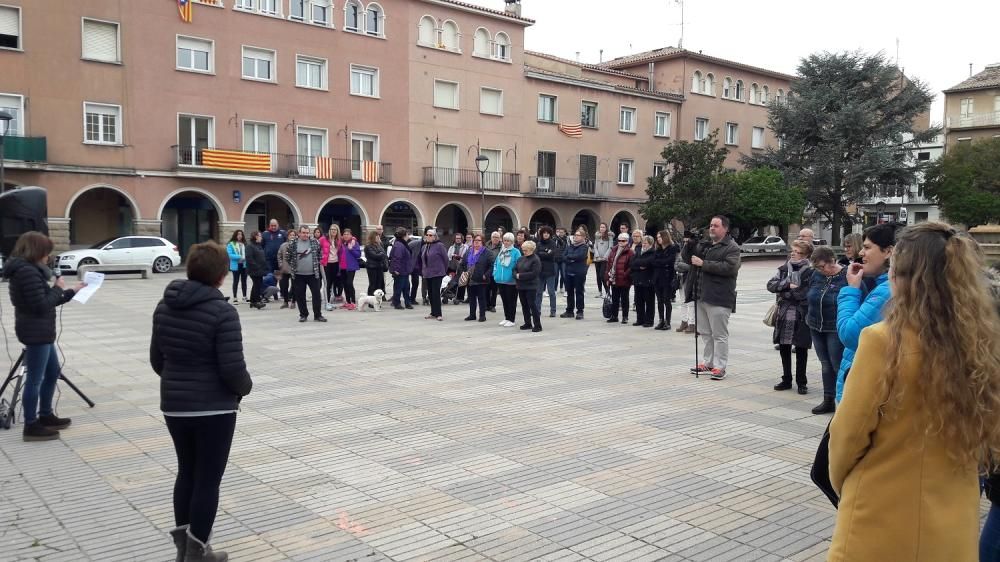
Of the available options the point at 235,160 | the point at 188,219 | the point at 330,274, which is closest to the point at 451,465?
the point at 330,274

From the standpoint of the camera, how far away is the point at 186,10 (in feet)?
102

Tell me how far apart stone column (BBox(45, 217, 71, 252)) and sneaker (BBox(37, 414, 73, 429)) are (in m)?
25.6

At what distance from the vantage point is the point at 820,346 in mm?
7961

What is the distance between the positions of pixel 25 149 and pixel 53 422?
84.5 feet

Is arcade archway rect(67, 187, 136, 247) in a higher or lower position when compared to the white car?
higher

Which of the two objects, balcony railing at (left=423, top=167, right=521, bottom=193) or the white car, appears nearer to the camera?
the white car

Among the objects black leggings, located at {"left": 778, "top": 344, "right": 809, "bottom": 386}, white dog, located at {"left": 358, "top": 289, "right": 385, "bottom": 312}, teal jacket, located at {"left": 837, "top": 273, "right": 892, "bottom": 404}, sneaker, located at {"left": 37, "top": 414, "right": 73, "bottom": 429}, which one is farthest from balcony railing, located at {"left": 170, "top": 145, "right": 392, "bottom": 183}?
teal jacket, located at {"left": 837, "top": 273, "right": 892, "bottom": 404}

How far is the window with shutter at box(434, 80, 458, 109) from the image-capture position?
3856 centimetres

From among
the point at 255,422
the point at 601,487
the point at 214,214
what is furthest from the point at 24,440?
the point at 214,214

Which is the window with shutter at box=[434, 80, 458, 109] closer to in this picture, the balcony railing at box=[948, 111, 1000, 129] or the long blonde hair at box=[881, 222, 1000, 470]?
the long blonde hair at box=[881, 222, 1000, 470]

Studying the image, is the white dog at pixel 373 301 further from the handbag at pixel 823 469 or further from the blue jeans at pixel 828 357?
the handbag at pixel 823 469

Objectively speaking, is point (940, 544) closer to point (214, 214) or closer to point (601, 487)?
point (601, 487)

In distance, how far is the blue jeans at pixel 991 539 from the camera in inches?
130

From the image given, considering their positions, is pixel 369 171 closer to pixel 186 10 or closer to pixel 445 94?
pixel 445 94
